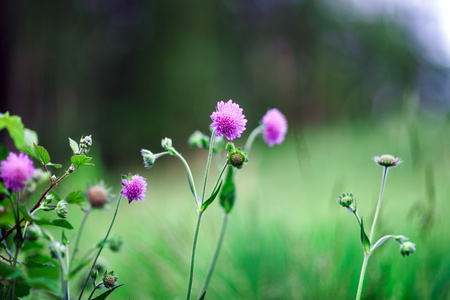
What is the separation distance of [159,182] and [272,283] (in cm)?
310

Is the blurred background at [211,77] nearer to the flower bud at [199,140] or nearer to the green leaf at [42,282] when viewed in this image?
the flower bud at [199,140]

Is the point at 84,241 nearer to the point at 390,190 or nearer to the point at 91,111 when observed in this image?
the point at 390,190

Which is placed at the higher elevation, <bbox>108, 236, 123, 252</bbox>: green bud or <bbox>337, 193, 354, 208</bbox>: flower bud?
<bbox>337, 193, 354, 208</bbox>: flower bud

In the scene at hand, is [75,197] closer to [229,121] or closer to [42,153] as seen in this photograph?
[42,153]

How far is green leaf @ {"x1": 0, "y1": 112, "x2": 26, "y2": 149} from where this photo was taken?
1.33 ft

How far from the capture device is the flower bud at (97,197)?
0.36m

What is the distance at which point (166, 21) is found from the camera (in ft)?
20.7

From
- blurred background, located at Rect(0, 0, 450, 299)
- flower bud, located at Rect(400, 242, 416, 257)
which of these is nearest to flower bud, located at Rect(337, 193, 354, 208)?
flower bud, located at Rect(400, 242, 416, 257)

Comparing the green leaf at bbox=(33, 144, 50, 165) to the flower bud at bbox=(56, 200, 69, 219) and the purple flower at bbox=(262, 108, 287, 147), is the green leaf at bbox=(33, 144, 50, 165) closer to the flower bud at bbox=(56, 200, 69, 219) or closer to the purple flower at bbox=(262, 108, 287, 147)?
the flower bud at bbox=(56, 200, 69, 219)

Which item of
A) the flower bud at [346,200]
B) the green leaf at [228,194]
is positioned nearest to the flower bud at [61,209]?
the green leaf at [228,194]

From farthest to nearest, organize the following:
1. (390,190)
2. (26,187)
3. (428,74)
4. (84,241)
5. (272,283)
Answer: (428,74), (390,190), (84,241), (272,283), (26,187)

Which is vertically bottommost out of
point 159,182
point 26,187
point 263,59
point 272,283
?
point 272,283

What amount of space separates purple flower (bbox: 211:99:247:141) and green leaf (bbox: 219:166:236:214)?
0.17 feet

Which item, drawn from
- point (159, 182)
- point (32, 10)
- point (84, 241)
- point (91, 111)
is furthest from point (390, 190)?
point (91, 111)
